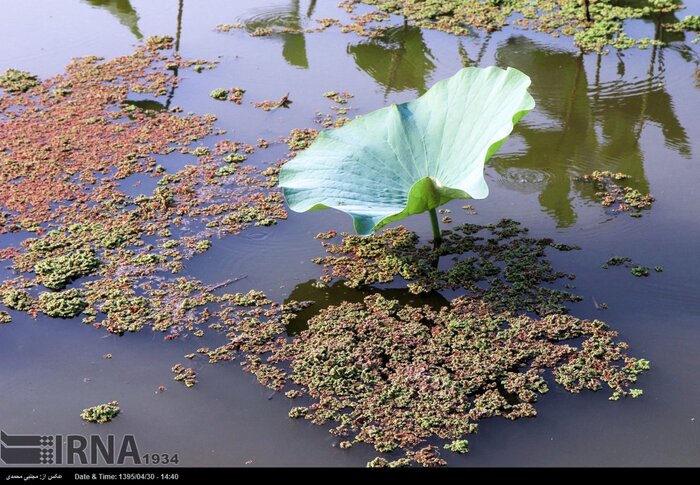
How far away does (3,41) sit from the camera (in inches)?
200

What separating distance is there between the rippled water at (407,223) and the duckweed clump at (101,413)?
0.03m

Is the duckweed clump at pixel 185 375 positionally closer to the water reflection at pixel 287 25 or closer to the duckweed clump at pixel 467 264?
the duckweed clump at pixel 467 264

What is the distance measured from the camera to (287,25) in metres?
5.11

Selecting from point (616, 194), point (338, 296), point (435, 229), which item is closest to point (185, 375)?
point (338, 296)

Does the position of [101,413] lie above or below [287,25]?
below

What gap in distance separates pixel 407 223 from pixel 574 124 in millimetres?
1159

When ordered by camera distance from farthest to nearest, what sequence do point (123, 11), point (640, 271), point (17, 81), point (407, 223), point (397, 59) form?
point (123, 11)
point (397, 59)
point (17, 81)
point (407, 223)
point (640, 271)

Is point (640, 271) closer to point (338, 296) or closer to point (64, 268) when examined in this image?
point (338, 296)

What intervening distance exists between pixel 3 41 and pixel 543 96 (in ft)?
10.9

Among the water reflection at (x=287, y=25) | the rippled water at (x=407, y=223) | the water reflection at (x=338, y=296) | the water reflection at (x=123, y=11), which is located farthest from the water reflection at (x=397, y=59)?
the water reflection at (x=338, y=296)
